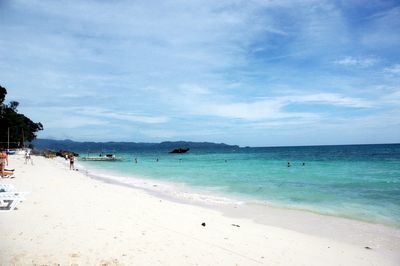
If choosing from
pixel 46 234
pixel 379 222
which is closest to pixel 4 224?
pixel 46 234

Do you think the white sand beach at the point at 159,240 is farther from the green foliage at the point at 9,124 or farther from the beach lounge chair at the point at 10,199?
the green foliage at the point at 9,124

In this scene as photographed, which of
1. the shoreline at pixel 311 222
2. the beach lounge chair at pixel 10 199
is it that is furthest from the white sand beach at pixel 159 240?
the beach lounge chair at pixel 10 199

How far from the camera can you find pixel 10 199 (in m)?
9.37

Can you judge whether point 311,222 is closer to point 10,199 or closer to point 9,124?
point 10,199

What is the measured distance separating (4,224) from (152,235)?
11.3ft

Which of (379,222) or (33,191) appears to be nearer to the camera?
(379,222)

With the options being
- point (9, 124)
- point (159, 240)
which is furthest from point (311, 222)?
point (9, 124)

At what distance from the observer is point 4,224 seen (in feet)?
25.2

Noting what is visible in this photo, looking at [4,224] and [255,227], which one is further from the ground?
[4,224]

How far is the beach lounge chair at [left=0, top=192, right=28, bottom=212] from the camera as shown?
30.0ft

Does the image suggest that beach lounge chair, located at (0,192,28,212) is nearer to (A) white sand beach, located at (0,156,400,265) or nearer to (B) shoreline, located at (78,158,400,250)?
(A) white sand beach, located at (0,156,400,265)

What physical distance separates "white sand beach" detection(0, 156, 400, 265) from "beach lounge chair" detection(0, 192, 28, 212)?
0.74 feet

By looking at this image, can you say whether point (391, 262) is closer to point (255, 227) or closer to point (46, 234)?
point (255, 227)

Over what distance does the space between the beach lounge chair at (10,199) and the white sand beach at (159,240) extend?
22cm
